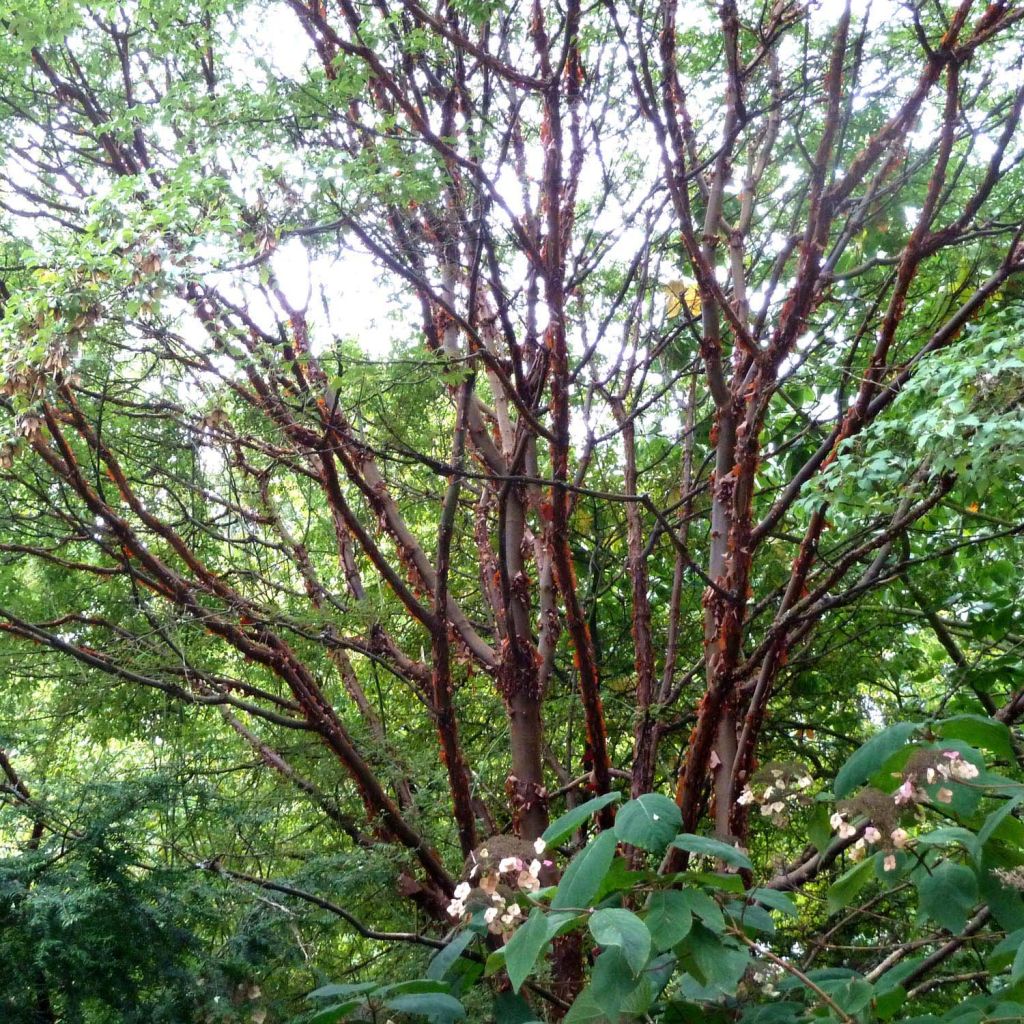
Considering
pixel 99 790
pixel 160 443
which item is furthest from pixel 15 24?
pixel 99 790

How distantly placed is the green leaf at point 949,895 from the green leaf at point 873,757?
16 centimetres

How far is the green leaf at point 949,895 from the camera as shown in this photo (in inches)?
55.1

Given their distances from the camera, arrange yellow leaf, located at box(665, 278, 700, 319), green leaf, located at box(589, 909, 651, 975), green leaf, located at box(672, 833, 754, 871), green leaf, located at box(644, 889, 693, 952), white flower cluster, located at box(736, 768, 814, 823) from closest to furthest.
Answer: green leaf, located at box(589, 909, 651, 975)
green leaf, located at box(644, 889, 693, 952)
green leaf, located at box(672, 833, 754, 871)
white flower cluster, located at box(736, 768, 814, 823)
yellow leaf, located at box(665, 278, 700, 319)

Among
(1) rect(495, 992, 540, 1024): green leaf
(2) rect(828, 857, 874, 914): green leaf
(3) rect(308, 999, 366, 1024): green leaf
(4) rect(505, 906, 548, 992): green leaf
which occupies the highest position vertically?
(4) rect(505, 906, 548, 992): green leaf

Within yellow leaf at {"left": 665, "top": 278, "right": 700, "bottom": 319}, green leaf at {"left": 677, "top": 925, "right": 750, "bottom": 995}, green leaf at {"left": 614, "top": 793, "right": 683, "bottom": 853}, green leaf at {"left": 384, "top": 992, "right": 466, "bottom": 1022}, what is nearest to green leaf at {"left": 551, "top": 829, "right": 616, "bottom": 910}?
green leaf at {"left": 614, "top": 793, "right": 683, "bottom": 853}

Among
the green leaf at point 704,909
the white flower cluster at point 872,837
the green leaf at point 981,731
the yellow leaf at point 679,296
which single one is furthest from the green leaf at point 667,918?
the yellow leaf at point 679,296

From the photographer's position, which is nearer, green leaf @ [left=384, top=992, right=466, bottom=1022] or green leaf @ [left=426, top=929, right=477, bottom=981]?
green leaf @ [left=384, top=992, right=466, bottom=1022]

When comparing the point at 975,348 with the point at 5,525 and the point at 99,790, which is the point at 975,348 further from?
the point at 5,525

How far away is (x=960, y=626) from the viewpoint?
390cm

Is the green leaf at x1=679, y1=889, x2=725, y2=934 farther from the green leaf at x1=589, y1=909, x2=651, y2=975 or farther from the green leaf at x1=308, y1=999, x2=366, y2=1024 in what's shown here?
the green leaf at x1=308, y1=999, x2=366, y2=1024

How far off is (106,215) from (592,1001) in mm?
2432

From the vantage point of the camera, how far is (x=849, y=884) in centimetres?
155

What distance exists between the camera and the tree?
9.10ft

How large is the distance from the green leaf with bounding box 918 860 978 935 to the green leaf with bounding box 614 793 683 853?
1.18 ft
